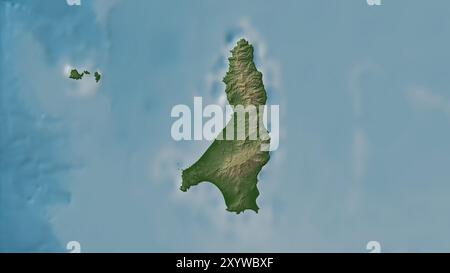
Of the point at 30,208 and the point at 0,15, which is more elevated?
the point at 0,15

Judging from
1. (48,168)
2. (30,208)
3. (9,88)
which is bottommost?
(30,208)

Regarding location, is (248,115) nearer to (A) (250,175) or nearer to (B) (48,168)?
(A) (250,175)

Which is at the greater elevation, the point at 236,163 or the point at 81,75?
the point at 81,75

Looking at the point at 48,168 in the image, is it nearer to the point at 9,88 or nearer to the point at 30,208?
the point at 30,208

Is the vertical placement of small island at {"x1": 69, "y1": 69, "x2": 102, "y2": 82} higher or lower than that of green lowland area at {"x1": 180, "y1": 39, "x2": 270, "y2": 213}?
higher

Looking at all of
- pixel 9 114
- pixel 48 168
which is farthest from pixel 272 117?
pixel 9 114

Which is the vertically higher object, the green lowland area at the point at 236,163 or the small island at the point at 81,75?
the small island at the point at 81,75
